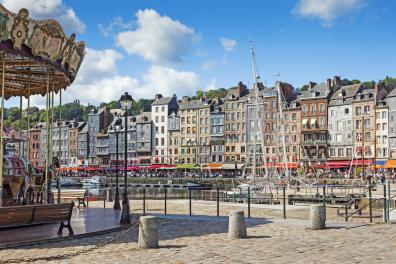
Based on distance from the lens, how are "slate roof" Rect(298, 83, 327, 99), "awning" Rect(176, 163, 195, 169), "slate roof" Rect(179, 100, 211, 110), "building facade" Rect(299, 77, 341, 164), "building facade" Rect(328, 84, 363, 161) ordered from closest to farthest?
1. "building facade" Rect(328, 84, 363, 161)
2. "building facade" Rect(299, 77, 341, 164)
3. "slate roof" Rect(298, 83, 327, 99)
4. "awning" Rect(176, 163, 195, 169)
5. "slate roof" Rect(179, 100, 211, 110)

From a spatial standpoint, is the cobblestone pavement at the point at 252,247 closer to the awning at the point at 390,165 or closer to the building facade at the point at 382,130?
the awning at the point at 390,165

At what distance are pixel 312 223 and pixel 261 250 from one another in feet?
15.7

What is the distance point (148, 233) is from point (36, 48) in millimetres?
7108

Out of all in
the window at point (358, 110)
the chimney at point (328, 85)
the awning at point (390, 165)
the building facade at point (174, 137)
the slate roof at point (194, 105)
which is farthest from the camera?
the building facade at point (174, 137)

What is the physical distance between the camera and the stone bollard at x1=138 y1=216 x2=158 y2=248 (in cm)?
1435

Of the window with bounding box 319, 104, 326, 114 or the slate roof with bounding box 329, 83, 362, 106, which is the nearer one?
the slate roof with bounding box 329, 83, 362, 106

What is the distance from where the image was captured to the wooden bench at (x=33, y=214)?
15.9m

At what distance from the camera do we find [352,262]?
12.1 meters

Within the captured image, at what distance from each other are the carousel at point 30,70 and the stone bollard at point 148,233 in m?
4.99

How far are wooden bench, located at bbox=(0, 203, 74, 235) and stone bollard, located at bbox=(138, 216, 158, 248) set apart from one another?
3.33 metres

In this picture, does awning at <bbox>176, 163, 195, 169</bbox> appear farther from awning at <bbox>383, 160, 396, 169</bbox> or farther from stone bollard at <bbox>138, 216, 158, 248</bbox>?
stone bollard at <bbox>138, 216, 158, 248</bbox>

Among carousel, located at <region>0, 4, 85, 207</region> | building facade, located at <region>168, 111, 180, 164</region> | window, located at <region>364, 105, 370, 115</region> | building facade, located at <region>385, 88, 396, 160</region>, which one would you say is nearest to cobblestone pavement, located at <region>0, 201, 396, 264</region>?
carousel, located at <region>0, 4, 85, 207</region>

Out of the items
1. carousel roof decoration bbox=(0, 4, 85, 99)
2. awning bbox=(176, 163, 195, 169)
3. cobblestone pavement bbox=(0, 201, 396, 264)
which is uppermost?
carousel roof decoration bbox=(0, 4, 85, 99)

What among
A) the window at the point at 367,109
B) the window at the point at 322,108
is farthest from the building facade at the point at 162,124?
the window at the point at 367,109
